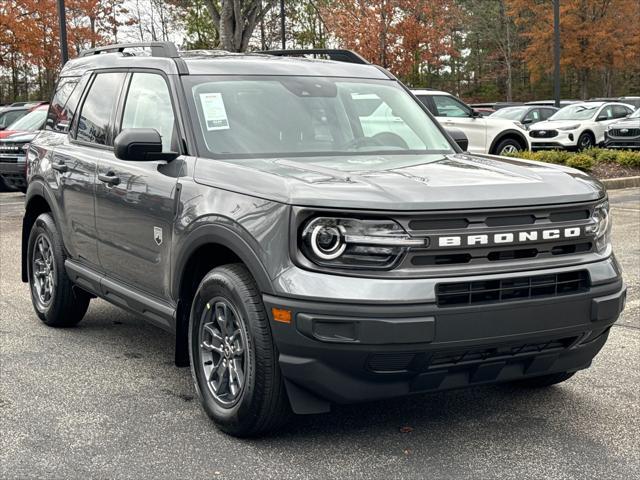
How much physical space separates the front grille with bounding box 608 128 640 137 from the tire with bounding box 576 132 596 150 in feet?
3.97

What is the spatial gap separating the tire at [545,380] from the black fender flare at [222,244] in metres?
1.80

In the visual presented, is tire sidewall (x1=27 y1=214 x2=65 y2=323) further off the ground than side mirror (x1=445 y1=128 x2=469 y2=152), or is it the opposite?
side mirror (x1=445 y1=128 x2=469 y2=152)

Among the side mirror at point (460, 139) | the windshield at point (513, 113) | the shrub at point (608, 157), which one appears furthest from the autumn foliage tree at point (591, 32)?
the side mirror at point (460, 139)

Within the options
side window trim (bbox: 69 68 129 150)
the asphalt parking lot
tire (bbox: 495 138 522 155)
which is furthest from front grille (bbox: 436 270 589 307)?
tire (bbox: 495 138 522 155)

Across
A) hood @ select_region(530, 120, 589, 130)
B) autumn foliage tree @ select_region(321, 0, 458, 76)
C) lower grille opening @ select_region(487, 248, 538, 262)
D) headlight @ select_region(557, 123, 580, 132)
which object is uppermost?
autumn foliage tree @ select_region(321, 0, 458, 76)

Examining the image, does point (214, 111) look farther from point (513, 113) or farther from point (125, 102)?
point (513, 113)

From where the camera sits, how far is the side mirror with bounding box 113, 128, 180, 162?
15.3 ft

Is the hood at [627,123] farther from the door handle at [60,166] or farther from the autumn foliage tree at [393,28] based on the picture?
the door handle at [60,166]

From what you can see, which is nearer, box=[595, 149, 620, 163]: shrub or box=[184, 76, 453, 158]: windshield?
box=[184, 76, 453, 158]: windshield

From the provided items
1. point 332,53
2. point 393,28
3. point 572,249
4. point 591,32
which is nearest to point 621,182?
point 332,53

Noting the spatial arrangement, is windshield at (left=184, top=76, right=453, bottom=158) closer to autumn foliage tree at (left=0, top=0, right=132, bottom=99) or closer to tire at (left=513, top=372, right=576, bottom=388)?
tire at (left=513, top=372, right=576, bottom=388)

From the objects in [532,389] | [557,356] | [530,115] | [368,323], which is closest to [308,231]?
[368,323]

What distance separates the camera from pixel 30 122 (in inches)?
697

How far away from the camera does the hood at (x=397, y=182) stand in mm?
3770
